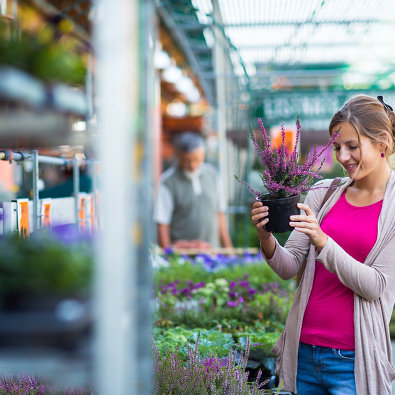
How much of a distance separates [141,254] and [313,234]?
2.91 ft

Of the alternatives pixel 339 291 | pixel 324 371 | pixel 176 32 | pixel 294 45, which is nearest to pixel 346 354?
pixel 324 371

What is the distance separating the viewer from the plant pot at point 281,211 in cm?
188

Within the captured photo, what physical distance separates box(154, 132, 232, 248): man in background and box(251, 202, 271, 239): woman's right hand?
305 cm

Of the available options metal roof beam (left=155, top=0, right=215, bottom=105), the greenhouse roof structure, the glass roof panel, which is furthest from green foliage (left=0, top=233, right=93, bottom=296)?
the glass roof panel

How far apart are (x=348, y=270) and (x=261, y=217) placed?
34cm

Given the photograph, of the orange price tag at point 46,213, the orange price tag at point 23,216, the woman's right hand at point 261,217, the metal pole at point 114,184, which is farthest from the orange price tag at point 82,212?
the metal pole at point 114,184

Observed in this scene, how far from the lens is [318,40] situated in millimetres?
5723

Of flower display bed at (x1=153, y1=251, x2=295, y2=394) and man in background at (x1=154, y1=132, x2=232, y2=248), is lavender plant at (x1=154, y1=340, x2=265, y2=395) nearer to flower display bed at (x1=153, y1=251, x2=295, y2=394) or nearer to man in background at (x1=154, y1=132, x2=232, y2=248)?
flower display bed at (x1=153, y1=251, x2=295, y2=394)

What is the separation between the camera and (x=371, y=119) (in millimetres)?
1925

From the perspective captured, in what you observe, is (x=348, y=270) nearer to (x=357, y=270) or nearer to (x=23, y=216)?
(x=357, y=270)

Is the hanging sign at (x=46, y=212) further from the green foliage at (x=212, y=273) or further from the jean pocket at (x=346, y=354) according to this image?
the green foliage at (x=212, y=273)

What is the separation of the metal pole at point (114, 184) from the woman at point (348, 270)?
0.92 metres

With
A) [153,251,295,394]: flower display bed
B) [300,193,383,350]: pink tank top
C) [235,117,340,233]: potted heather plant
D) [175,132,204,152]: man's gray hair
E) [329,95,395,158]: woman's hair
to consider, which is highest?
[175,132,204,152]: man's gray hair

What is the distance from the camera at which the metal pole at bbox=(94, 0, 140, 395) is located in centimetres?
97
